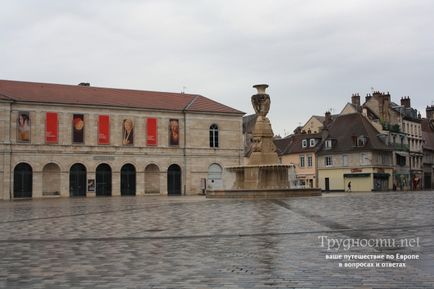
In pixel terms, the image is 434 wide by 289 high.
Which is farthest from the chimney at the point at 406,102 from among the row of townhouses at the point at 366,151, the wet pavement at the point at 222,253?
the wet pavement at the point at 222,253

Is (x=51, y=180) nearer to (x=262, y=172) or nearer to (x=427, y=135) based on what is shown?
(x=262, y=172)

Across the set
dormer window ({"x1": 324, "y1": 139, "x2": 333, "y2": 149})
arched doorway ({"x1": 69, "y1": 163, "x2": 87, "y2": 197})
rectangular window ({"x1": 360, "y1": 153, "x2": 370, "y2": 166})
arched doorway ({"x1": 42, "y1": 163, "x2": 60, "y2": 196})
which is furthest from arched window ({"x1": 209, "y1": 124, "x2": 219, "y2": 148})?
rectangular window ({"x1": 360, "y1": 153, "x2": 370, "y2": 166})

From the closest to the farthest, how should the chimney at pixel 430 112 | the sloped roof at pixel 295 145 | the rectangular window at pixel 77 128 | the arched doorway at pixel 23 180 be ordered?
the arched doorway at pixel 23 180 → the rectangular window at pixel 77 128 → the sloped roof at pixel 295 145 → the chimney at pixel 430 112

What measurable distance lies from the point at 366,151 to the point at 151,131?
25099 mm

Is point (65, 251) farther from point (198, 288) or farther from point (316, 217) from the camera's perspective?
point (316, 217)

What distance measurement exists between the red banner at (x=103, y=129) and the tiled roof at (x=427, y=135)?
4684cm

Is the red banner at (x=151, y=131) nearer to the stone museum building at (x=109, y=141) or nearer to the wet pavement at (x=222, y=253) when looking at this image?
the stone museum building at (x=109, y=141)

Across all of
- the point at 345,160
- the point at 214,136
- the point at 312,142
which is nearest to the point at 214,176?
the point at 214,136

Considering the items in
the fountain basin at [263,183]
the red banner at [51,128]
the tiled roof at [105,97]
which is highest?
the tiled roof at [105,97]

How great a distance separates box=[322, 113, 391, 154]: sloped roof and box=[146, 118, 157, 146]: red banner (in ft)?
74.3

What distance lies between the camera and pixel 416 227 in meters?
14.6

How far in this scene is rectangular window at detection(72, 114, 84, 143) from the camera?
55.6m

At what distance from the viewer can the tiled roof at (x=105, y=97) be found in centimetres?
5500

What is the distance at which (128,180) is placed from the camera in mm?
57906
